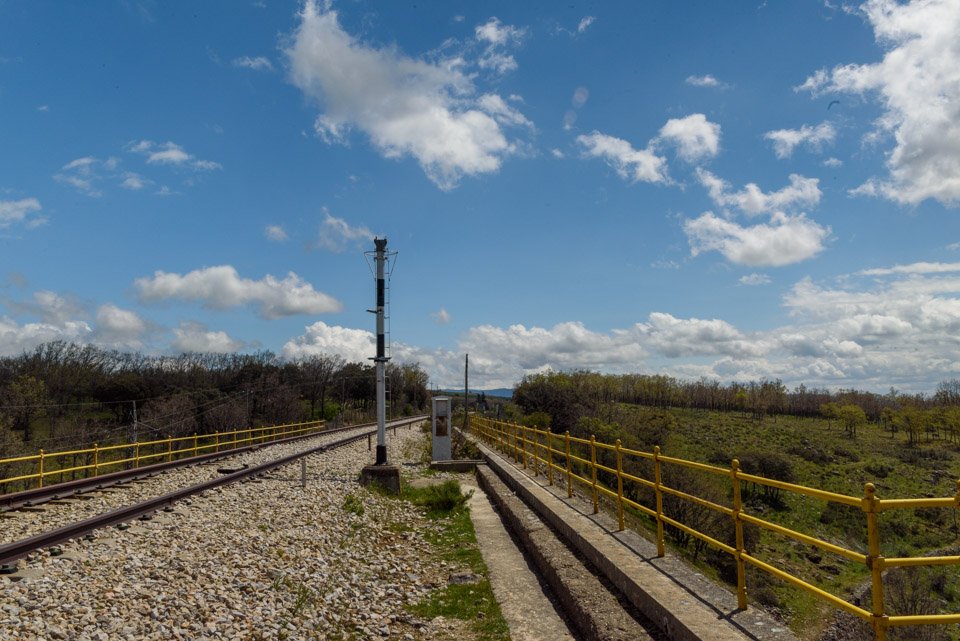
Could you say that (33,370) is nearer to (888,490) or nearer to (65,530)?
(65,530)

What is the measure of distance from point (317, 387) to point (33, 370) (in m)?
35.0

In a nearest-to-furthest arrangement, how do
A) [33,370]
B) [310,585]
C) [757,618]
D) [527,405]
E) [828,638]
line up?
[757,618] → [310,585] → [828,638] → [527,405] → [33,370]

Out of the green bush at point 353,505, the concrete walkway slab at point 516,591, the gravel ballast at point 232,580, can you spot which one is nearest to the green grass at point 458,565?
the concrete walkway slab at point 516,591

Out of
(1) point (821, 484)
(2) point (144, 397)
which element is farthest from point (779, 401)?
(2) point (144, 397)

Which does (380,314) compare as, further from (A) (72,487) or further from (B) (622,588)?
(B) (622,588)

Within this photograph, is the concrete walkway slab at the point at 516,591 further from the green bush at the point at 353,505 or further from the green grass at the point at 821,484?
the green grass at the point at 821,484

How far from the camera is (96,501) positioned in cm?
1266

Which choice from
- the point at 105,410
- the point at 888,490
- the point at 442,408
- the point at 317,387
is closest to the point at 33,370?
the point at 105,410

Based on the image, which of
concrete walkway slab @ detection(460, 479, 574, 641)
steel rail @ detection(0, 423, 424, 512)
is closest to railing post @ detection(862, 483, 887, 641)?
concrete walkway slab @ detection(460, 479, 574, 641)

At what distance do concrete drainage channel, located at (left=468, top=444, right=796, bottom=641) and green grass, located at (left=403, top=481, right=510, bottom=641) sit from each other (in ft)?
2.56

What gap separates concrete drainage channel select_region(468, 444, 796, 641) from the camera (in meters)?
4.83

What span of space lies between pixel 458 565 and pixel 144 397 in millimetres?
66120

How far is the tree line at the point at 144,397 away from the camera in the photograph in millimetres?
47094

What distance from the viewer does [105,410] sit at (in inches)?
2483
